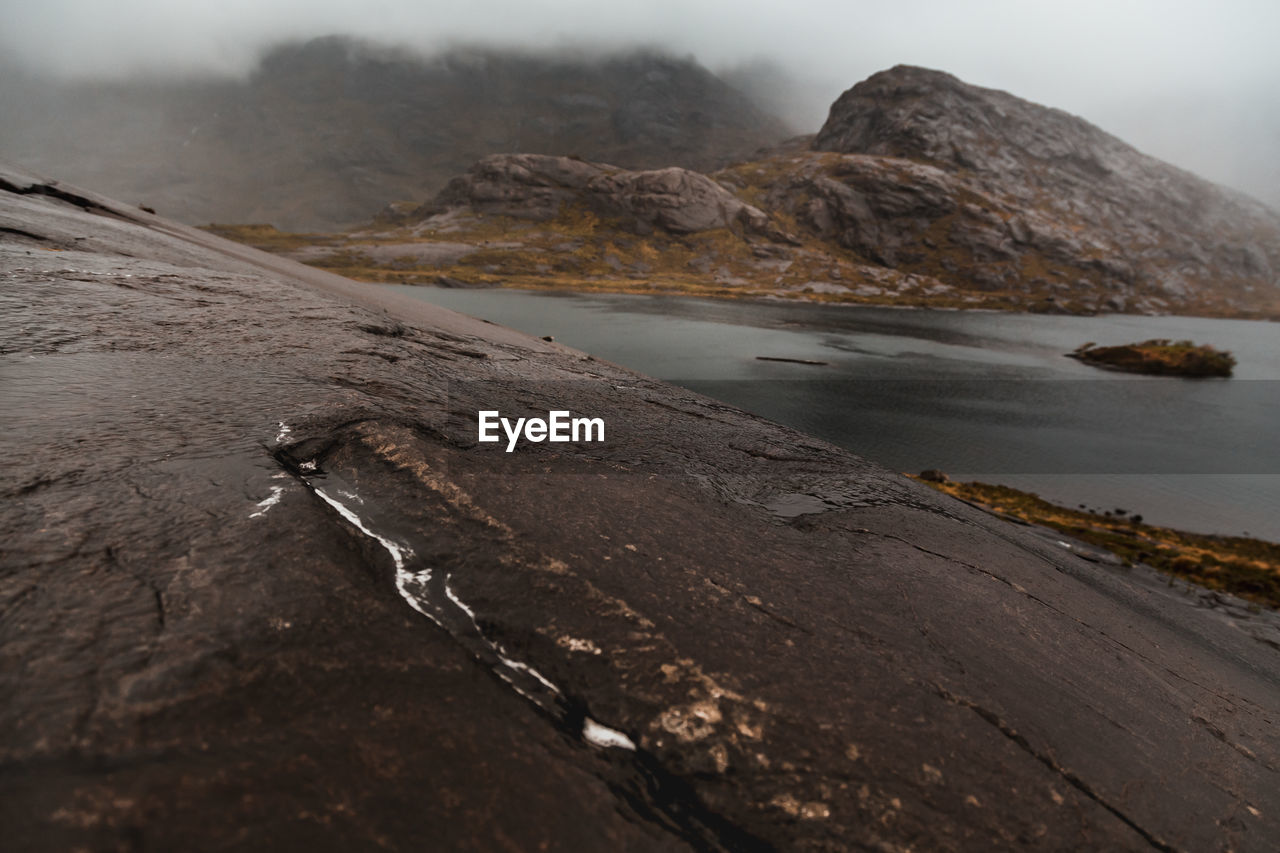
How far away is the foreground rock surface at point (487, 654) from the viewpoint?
115 inches

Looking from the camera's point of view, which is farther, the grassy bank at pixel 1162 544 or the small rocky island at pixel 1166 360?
the small rocky island at pixel 1166 360

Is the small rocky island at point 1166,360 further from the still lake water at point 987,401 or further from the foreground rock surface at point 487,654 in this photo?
the foreground rock surface at point 487,654

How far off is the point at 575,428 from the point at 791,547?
4032 millimetres

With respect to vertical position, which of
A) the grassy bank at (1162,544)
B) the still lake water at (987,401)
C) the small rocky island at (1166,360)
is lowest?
the grassy bank at (1162,544)

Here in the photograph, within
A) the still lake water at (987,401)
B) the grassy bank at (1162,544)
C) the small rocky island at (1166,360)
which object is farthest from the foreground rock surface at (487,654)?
the small rocky island at (1166,360)

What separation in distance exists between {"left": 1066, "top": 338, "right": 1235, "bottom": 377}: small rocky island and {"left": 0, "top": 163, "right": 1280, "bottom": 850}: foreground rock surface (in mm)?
81759

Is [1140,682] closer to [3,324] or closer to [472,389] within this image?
[472,389]

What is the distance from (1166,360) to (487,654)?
3638 inches

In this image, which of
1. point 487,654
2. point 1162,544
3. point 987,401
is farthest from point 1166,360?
point 487,654

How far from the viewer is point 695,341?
64.3 metres

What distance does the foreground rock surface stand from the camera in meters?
2.93

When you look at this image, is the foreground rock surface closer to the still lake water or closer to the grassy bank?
the grassy bank

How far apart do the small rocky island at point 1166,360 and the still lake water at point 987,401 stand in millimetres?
2427

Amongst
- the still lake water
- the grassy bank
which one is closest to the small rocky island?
the still lake water
